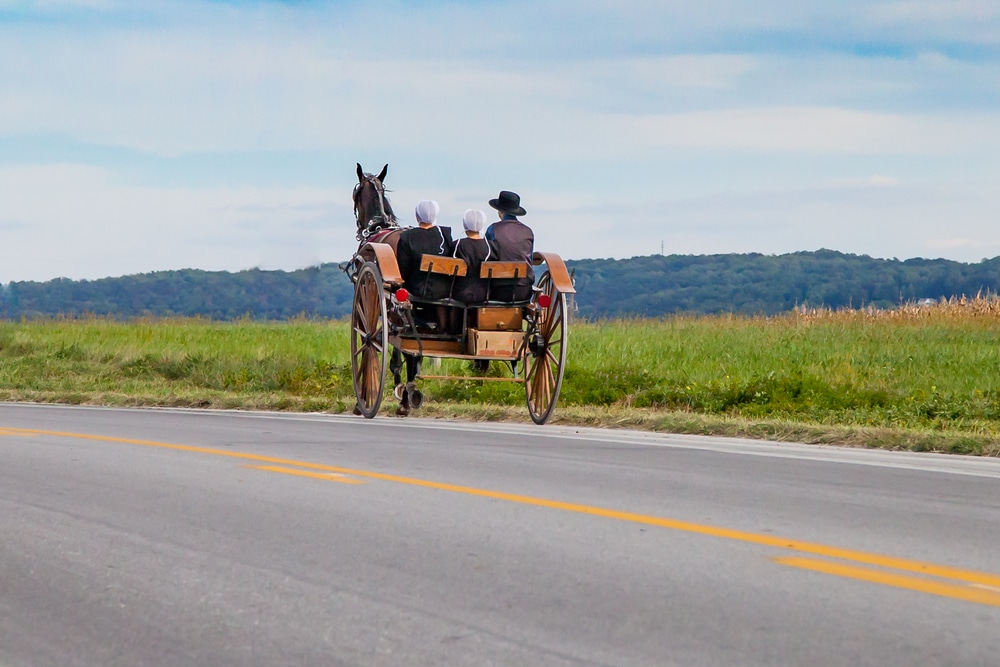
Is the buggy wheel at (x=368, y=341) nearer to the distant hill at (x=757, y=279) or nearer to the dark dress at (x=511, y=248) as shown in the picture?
the dark dress at (x=511, y=248)

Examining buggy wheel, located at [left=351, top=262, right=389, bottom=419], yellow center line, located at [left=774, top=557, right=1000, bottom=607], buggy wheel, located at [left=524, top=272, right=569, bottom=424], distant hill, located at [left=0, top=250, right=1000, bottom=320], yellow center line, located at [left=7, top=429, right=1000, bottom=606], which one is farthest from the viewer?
distant hill, located at [left=0, top=250, right=1000, bottom=320]

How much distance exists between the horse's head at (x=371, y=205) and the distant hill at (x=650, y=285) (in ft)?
193

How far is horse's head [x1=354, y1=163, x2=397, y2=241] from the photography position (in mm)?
16688

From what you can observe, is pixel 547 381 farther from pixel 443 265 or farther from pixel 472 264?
pixel 443 265

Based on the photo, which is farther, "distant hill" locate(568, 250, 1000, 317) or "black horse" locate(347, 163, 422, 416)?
"distant hill" locate(568, 250, 1000, 317)

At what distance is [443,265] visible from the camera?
14.9m

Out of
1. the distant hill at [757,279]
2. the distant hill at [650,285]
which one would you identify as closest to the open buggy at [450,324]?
the distant hill at [650,285]

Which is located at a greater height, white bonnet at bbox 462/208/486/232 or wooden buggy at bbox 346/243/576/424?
white bonnet at bbox 462/208/486/232

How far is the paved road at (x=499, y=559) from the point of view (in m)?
5.05

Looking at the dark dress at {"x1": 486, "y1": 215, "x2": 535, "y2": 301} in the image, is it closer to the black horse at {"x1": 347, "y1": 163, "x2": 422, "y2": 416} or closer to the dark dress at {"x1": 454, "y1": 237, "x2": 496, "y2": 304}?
the dark dress at {"x1": 454, "y1": 237, "x2": 496, "y2": 304}

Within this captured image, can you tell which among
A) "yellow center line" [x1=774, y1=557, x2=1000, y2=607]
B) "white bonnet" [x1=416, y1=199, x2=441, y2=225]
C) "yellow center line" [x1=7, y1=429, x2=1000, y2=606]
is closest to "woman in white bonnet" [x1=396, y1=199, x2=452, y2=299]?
"white bonnet" [x1=416, y1=199, x2=441, y2=225]

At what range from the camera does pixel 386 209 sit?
1702 cm

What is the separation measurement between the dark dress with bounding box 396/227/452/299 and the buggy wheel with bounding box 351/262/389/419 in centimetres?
37

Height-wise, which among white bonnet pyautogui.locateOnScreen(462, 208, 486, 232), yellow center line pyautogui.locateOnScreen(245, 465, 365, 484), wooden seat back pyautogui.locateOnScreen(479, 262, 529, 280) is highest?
white bonnet pyautogui.locateOnScreen(462, 208, 486, 232)
